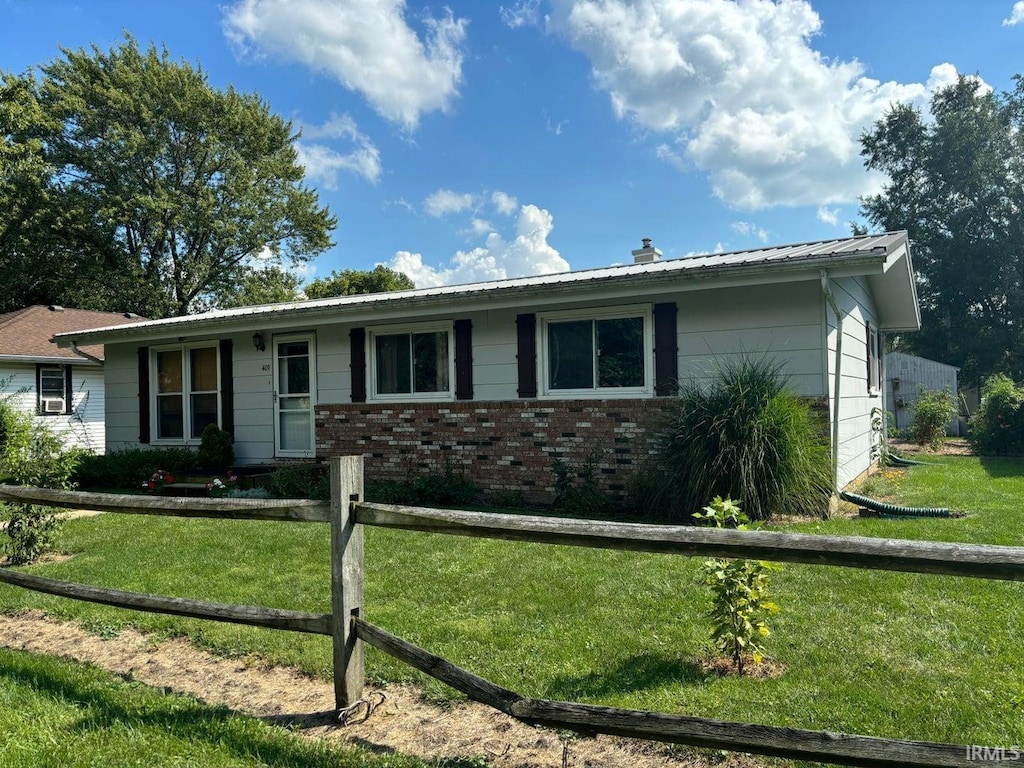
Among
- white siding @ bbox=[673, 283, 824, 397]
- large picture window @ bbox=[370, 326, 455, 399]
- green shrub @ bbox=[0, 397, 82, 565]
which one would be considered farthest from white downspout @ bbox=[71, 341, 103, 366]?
white siding @ bbox=[673, 283, 824, 397]

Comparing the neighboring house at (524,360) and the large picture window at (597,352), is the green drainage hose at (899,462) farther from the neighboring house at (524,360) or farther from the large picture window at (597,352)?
the large picture window at (597,352)

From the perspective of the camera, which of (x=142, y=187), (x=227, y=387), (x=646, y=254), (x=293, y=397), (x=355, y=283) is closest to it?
(x=293, y=397)

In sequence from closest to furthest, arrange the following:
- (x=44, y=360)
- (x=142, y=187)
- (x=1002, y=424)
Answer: (x=1002, y=424) → (x=44, y=360) → (x=142, y=187)

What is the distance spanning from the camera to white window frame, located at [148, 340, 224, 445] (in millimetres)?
11961

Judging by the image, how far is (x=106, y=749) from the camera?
9.05 ft

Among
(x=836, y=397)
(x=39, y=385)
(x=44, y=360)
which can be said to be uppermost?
(x=44, y=360)

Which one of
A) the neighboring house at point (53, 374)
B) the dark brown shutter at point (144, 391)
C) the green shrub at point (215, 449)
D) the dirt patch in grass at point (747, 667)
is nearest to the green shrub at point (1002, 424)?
the dirt patch in grass at point (747, 667)

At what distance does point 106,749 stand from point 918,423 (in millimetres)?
17497

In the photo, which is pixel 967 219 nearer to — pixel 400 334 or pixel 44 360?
pixel 400 334

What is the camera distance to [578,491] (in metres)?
8.38

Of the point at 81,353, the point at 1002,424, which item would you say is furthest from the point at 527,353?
the point at 1002,424

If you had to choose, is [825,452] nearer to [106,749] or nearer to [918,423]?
[106,749]

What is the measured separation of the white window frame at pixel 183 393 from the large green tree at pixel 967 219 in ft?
95.4

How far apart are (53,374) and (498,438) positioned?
666 inches
